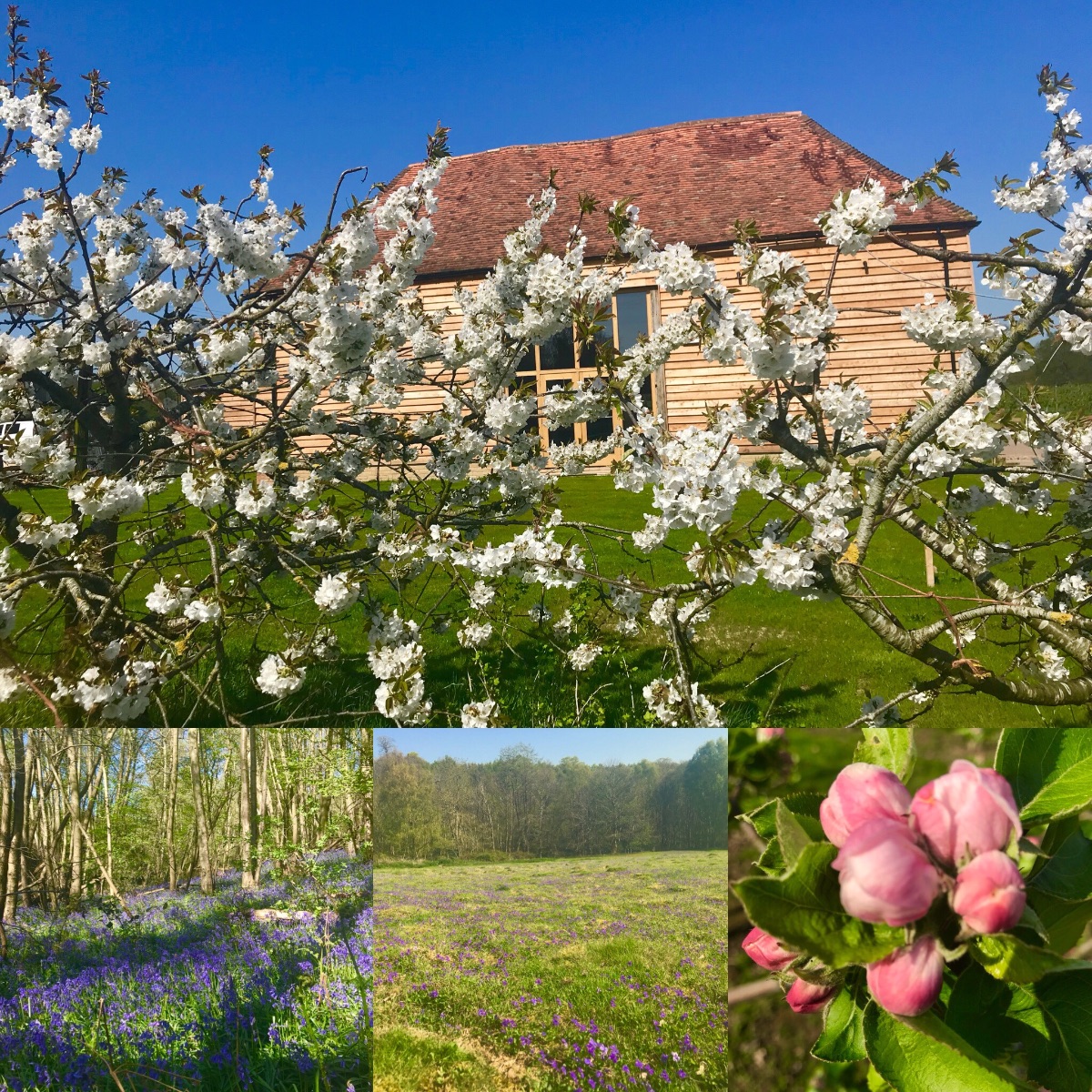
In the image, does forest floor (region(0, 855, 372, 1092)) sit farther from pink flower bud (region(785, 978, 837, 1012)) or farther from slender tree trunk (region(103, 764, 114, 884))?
pink flower bud (region(785, 978, 837, 1012))

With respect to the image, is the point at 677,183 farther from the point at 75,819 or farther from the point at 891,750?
the point at 891,750

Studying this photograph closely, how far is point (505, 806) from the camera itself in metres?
1.41

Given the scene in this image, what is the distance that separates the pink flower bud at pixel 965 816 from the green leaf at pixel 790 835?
3.1 inches

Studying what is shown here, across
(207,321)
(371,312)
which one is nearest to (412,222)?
(371,312)

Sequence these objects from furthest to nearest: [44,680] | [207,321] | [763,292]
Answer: [207,321], [763,292], [44,680]

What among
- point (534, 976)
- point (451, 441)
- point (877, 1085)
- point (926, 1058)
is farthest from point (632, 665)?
point (926, 1058)

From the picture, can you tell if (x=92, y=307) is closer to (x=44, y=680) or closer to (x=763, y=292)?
(x=44, y=680)

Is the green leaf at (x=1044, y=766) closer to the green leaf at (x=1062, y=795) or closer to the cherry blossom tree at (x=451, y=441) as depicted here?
the green leaf at (x=1062, y=795)

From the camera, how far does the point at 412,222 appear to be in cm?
386

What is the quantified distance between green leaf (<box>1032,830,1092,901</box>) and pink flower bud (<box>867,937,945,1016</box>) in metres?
0.14

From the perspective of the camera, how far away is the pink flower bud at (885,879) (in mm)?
543

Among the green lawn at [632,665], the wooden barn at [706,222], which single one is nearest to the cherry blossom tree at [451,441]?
the green lawn at [632,665]

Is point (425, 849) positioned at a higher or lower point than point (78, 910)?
higher

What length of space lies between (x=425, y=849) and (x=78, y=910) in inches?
37.8
